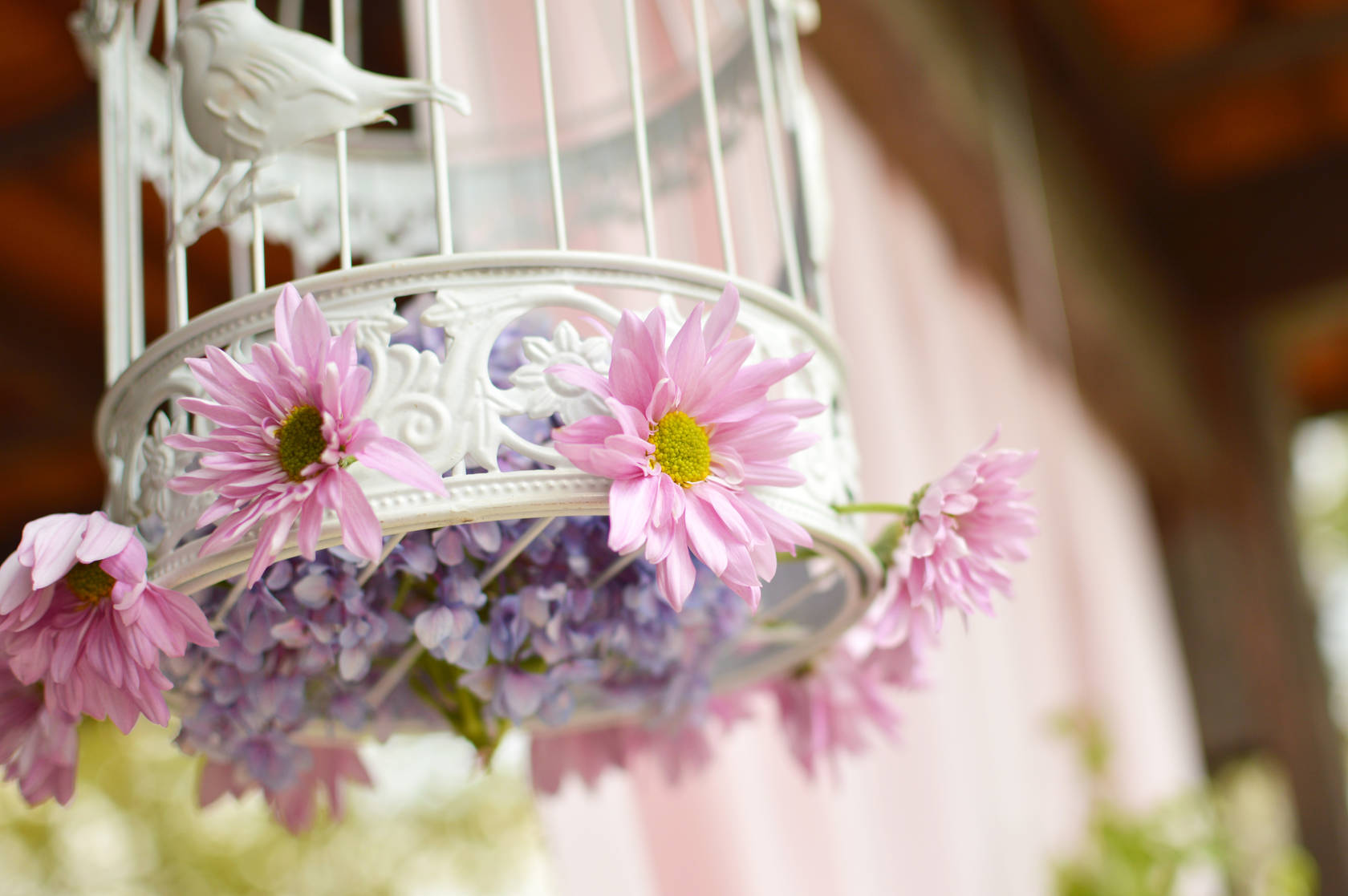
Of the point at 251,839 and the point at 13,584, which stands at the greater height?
the point at 13,584

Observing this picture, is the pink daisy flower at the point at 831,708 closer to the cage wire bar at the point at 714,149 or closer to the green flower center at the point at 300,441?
the cage wire bar at the point at 714,149

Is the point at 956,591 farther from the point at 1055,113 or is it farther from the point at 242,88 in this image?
the point at 1055,113

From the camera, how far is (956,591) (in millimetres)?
575

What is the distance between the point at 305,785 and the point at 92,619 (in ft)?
0.85

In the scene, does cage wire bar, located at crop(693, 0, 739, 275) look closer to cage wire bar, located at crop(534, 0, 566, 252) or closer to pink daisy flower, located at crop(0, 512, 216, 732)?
cage wire bar, located at crop(534, 0, 566, 252)

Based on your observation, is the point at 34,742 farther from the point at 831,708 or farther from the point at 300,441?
the point at 831,708

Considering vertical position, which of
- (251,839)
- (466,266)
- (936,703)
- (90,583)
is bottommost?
(251,839)

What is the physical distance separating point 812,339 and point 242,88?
0.29 meters

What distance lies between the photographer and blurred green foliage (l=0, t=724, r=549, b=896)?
4.93 m

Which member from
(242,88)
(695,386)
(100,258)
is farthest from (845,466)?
(100,258)

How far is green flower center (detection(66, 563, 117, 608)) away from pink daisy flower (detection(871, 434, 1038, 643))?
1.09ft

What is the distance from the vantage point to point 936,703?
1773 millimetres

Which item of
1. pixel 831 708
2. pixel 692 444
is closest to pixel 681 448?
pixel 692 444

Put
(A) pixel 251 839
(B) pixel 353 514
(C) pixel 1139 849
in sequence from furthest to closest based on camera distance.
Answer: (A) pixel 251 839 → (C) pixel 1139 849 → (B) pixel 353 514
